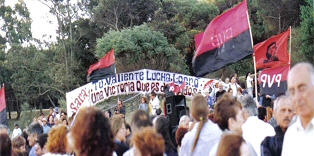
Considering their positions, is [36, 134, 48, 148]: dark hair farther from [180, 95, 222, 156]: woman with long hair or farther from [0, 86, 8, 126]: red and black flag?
[0, 86, 8, 126]: red and black flag

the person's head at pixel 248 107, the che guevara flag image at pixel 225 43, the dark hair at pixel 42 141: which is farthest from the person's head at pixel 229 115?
the che guevara flag image at pixel 225 43

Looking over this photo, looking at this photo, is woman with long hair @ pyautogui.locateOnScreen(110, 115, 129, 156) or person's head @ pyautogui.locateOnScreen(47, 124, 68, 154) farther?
woman with long hair @ pyautogui.locateOnScreen(110, 115, 129, 156)

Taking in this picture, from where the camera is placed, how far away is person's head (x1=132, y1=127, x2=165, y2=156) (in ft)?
11.8

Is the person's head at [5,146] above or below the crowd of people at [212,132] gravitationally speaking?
below

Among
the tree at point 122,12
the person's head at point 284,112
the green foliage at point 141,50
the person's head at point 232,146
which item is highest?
the tree at point 122,12

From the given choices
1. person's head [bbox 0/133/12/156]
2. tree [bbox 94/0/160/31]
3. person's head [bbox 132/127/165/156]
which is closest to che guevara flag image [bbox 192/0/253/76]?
person's head [bbox 0/133/12/156]

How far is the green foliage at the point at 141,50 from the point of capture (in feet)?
99.8

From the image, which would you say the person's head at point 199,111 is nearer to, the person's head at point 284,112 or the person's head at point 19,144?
the person's head at point 284,112

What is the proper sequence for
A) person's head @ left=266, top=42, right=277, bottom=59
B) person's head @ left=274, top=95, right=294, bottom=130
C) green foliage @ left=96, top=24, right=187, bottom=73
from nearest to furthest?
person's head @ left=274, top=95, right=294, bottom=130 < person's head @ left=266, top=42, right=277, bottom=59 < green foliage @ left=96, top=24, right=187, bottom=73

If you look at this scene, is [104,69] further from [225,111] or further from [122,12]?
[122,12]

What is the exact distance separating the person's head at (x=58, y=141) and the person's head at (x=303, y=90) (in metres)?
2.25

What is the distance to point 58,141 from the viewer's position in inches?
179

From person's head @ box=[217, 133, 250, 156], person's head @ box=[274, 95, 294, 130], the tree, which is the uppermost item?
the tree

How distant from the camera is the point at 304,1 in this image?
34219mm
